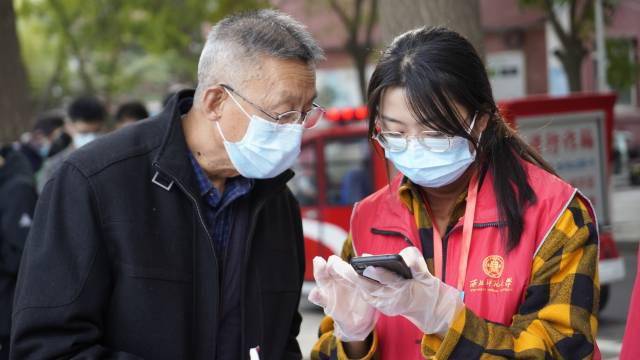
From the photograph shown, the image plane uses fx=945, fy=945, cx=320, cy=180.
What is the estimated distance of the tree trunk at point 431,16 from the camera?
5023 mm

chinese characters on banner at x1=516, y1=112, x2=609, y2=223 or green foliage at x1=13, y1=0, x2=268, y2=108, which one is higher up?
green foliage at x1=13, y1=0, x2=268, y2=108

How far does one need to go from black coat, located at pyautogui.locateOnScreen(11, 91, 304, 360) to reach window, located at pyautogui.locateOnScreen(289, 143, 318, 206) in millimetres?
7588

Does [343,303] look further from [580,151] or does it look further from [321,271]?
[580,151]

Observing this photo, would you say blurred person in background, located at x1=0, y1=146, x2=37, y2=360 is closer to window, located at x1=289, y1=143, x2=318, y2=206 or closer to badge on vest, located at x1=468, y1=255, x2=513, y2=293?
badge on vest, located at x1=468, y1=255, x2=513, y2=293

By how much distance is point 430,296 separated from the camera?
7.29 feet

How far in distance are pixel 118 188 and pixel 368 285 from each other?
0.75 meters

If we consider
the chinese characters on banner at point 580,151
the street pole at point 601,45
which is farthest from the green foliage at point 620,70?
the chinese characters on banner at point 580,151

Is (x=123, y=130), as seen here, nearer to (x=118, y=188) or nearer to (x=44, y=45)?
(x=118, y=188)

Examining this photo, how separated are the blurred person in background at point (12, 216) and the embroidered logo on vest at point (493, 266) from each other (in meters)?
3.51

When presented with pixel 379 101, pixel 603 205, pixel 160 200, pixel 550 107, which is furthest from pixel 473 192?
pixel 603 205

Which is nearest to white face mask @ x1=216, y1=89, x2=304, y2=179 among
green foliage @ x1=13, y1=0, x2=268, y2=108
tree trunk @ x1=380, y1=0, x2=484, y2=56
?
tree trunk @ x1=380, y1=0, x2=484, y2=56

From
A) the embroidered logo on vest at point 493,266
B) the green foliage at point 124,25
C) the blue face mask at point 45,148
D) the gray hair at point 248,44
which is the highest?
the green foliage at point 124,25

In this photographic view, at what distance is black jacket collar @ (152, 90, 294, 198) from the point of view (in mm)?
2588

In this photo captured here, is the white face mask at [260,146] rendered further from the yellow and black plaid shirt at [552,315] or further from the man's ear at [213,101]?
the yellow and black plaid shirt at [552,315]
